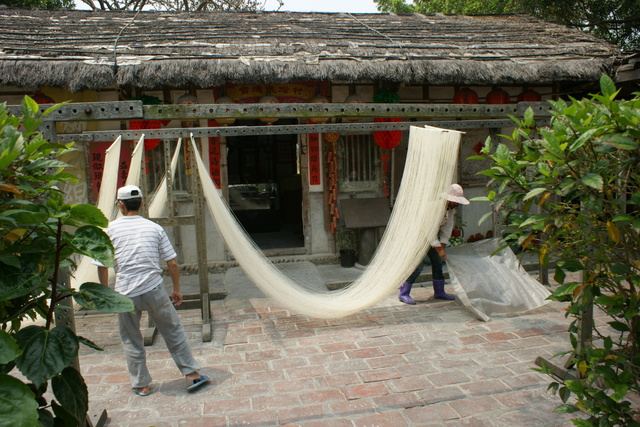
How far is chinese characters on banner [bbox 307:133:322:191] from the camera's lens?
674cm

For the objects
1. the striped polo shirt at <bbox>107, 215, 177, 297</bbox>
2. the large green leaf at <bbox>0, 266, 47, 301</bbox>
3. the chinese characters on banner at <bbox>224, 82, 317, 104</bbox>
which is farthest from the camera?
the chinese characters on banner at <bbox>224, 82, 317, 104</bbox>

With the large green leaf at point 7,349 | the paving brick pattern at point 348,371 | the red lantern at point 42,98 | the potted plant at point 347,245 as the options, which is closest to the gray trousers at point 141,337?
the paving brick pattern at point 348,371

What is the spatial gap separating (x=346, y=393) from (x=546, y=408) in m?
1.28

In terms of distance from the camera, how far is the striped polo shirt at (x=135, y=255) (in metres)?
3.33

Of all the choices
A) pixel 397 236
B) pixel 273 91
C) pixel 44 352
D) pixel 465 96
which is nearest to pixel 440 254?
pixel 397 236

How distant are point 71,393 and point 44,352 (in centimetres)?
17

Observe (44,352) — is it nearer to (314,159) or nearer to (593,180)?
(593,180)

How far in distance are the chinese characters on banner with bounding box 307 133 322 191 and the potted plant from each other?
70cm

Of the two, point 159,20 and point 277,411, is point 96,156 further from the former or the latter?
point 277,411

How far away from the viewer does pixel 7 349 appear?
113 cm

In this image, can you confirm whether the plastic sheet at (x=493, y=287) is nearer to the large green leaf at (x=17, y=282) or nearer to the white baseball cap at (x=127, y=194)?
the white baseball cap at (x=127, y=194)

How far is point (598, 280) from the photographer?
2344 mm

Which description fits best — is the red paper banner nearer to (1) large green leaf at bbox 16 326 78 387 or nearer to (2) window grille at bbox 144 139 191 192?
(2) window grille at bbox 144 139 191 192

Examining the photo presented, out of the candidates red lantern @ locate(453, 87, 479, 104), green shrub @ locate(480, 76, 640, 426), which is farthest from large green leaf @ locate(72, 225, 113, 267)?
red lantern @ locate(453, 87, 479, 104)
